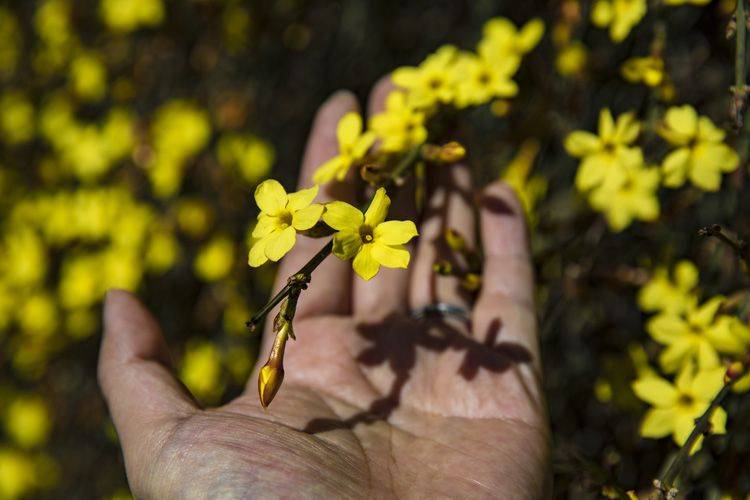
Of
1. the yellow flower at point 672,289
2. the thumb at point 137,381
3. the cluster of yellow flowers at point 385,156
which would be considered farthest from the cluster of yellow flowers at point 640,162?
the thumb at point 137,381

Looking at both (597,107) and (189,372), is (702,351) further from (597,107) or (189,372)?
(189,372)

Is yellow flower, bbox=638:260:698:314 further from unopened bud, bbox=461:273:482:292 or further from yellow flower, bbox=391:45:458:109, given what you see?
yellow flower, bbox=391:45:458:109

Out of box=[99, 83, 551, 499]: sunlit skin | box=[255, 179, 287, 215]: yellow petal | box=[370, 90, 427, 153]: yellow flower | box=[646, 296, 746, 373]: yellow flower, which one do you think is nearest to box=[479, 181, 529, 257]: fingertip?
box=[99, 83, 551, 499]: sunlit skin

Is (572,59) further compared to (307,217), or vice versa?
(572,59)

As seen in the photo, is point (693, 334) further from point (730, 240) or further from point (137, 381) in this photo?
point (137, 381)

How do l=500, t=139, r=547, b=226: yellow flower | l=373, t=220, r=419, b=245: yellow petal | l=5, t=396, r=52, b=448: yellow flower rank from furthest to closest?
1. l=5, t=396, r=52, b=448: yellow flower
2. l=500, t=139, r=547, b=226: yellow flower
3. l=373, t=220, r=419, b=245: yellow petal

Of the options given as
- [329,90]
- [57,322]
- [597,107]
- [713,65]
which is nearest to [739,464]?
[597,107]

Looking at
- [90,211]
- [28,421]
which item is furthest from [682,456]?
[28,421]
